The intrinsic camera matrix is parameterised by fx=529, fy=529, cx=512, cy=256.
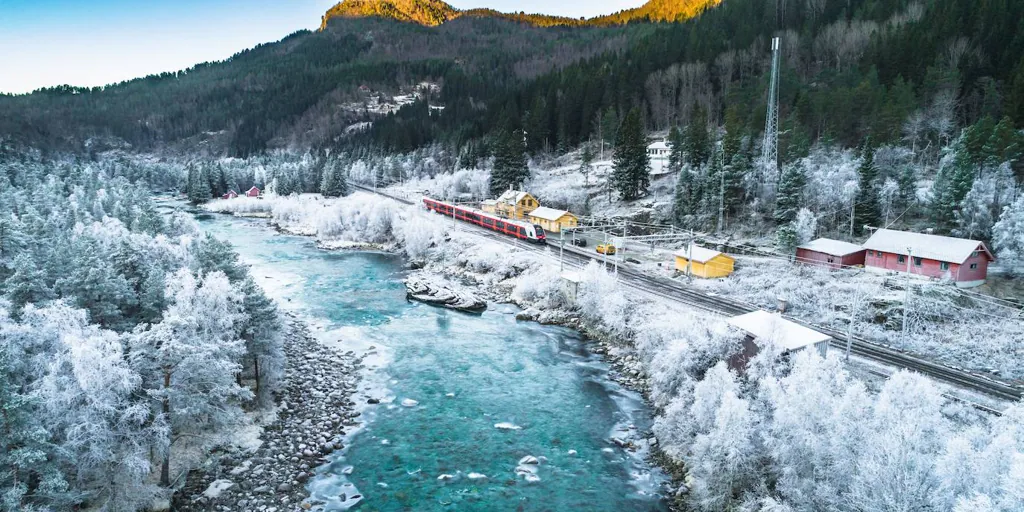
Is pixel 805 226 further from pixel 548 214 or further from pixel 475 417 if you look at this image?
pixel 475 417

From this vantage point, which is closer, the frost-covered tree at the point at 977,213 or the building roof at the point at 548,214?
the frost-covered tree at the point at 977,213

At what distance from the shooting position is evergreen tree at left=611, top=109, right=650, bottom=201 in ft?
210

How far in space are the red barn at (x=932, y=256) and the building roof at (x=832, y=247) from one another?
105 cm

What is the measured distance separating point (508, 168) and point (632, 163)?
21.6 m

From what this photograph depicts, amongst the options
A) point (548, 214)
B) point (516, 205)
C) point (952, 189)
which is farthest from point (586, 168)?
point (952, 189)

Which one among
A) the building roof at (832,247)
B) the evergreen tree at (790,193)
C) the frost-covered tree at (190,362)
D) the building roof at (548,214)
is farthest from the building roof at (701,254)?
the frost-covered tree at (190,362)

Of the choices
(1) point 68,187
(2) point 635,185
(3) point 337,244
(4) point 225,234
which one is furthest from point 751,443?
(1) point 68,187

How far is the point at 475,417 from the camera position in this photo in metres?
25.0

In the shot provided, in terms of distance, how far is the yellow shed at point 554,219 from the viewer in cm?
6084

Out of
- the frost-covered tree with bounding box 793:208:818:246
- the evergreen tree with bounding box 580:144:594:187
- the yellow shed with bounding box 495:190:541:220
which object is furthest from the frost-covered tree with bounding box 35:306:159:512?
the evergreen tree with bounding box 580:144:594:187

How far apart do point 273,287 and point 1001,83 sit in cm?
7506

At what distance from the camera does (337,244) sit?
67.6 meters

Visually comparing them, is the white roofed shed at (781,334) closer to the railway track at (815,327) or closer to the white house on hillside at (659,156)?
the railway track at (815,327)

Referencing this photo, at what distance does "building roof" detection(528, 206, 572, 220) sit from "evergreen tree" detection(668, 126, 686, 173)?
53.2ft
